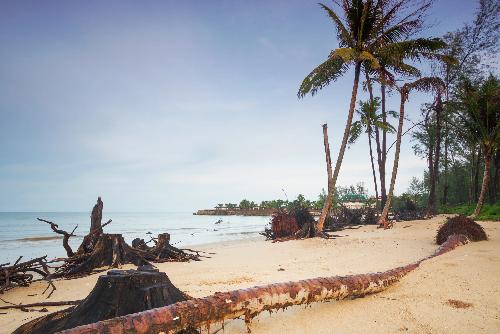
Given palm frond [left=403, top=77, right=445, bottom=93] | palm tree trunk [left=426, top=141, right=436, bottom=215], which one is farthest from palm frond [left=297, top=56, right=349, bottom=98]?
palm tree trunk [left=426, top=141, right=436, bottom=215]

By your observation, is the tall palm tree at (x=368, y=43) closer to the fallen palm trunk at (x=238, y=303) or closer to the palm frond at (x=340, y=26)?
the palm frond at (x=340, y=26)

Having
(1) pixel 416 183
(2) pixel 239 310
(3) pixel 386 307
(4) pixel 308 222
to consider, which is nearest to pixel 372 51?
(4) pixel 308 222

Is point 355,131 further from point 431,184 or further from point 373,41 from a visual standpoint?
point 373,41

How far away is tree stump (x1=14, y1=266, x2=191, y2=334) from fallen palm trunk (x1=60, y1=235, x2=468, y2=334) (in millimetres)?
272

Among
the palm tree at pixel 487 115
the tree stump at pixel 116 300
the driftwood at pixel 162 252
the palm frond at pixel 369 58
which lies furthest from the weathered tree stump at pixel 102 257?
the palm tree at pixel 487 115

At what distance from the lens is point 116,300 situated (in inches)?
76.4

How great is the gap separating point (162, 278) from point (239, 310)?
591 mm

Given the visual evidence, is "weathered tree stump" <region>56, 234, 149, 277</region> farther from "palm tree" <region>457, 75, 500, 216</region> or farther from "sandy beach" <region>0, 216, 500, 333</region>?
"palm tree" <region>457, 75, 500, 216</region>

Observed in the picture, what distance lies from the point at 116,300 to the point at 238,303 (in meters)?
0.79

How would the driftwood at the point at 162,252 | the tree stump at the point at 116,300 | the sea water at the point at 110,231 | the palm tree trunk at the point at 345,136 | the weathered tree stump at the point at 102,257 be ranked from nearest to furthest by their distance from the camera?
the tree stump at the point at 116,300 < the weathered tree stump at the point at 102,257 < the driftwood at the point at 162,252 < the palm tree trunk at the point at 345,136 < the sea water at the point at 110,231

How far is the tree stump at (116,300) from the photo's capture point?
1.92 meters

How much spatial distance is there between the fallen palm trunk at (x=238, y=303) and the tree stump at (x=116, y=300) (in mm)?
272

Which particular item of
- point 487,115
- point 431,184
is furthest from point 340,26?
point 431,184

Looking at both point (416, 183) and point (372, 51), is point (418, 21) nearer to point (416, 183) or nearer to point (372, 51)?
point (372, 51)
